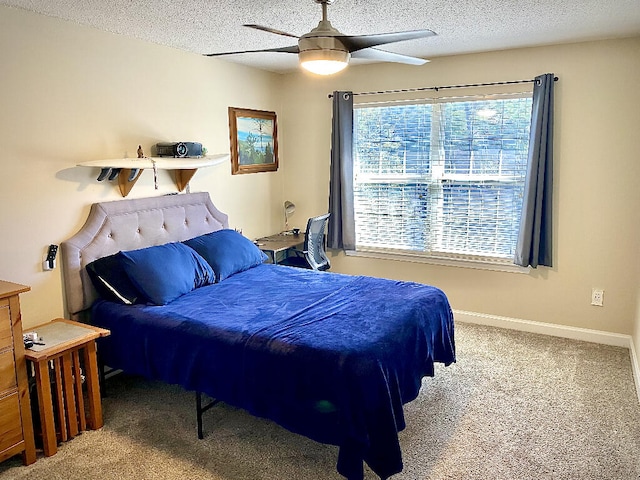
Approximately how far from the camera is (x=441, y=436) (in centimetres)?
265

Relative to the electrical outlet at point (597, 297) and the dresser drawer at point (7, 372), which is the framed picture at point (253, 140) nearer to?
the dresser drawer at point (7, 372)

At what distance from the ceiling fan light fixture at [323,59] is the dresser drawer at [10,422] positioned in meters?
2.22

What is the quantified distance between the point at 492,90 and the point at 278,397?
312 cm

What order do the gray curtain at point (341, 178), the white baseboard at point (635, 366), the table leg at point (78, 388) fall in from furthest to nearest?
the gray curtain at point (341, 178)
the white baseboard at point (635, 366)
the table leg at point (78, 388)

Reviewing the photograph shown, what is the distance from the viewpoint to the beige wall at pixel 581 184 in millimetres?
3617

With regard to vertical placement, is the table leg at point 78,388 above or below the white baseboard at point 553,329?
above

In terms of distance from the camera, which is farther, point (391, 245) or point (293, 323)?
point (391, 245)

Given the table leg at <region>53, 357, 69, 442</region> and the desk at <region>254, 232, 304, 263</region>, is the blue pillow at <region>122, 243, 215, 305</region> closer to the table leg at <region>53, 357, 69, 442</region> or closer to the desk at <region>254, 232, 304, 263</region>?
the table leg at <region>53, 357, 69, 442</region>

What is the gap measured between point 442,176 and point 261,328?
2538mm

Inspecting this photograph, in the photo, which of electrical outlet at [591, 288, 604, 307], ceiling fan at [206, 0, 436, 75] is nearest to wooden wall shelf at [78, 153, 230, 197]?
ceiling fan at [206, 0, 436, 75]

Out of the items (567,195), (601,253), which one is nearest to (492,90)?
(567,195)

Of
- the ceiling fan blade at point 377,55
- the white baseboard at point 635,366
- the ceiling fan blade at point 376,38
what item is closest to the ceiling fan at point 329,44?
the ceiling fan blade at point 376,38

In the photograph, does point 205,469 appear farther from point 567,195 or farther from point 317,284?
point 567,195

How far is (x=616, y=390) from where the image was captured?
3.11m
